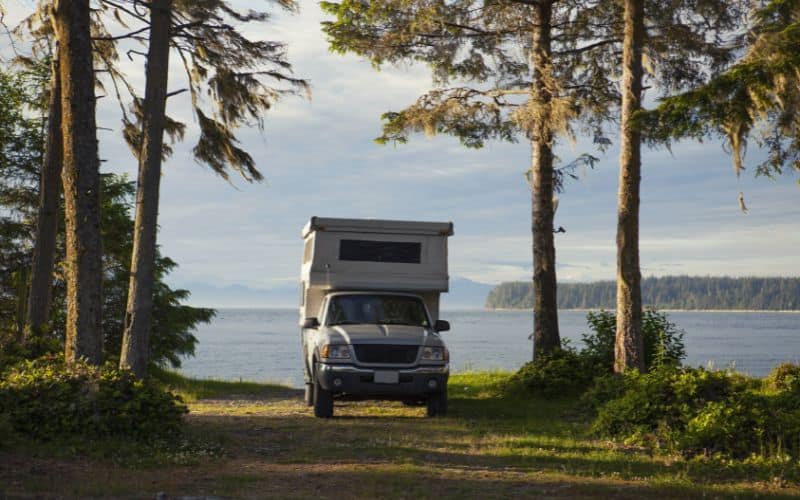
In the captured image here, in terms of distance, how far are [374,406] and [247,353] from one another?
1850 inches

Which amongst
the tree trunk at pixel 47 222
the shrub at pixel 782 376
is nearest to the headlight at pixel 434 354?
the shrub at pixel 782 376

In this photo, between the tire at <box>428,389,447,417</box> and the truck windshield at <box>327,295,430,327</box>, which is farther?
the truck windshield at <box>327,295,430,327</box>

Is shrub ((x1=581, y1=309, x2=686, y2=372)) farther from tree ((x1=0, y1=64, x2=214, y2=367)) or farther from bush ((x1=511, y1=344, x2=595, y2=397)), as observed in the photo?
tree ((x1=0, y1=64, x2=214, y2=367))

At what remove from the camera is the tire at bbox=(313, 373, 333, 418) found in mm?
14773

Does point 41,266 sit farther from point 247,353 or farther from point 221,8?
point 247,353

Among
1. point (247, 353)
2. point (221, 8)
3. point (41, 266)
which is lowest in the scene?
point (247, 353)

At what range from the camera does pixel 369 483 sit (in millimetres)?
8727

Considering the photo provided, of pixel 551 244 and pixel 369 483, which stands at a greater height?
pixel 551 244

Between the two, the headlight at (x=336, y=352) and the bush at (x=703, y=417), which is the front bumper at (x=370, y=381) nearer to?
the headlight at (x=336, y=352)

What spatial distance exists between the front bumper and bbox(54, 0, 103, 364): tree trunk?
3.77 m

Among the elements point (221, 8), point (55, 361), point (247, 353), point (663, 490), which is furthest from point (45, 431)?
point (247, 353)

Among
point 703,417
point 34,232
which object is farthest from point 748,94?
point 34,232

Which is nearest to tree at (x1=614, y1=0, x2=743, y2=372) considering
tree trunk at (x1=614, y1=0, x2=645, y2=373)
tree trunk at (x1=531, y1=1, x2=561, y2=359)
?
tree trunk at (x1=614, y1=0, x2=645, y2=373)

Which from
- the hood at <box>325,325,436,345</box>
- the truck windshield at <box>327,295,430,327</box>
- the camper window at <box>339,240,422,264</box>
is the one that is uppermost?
the camper window at <box>339,240,422,264</box>
